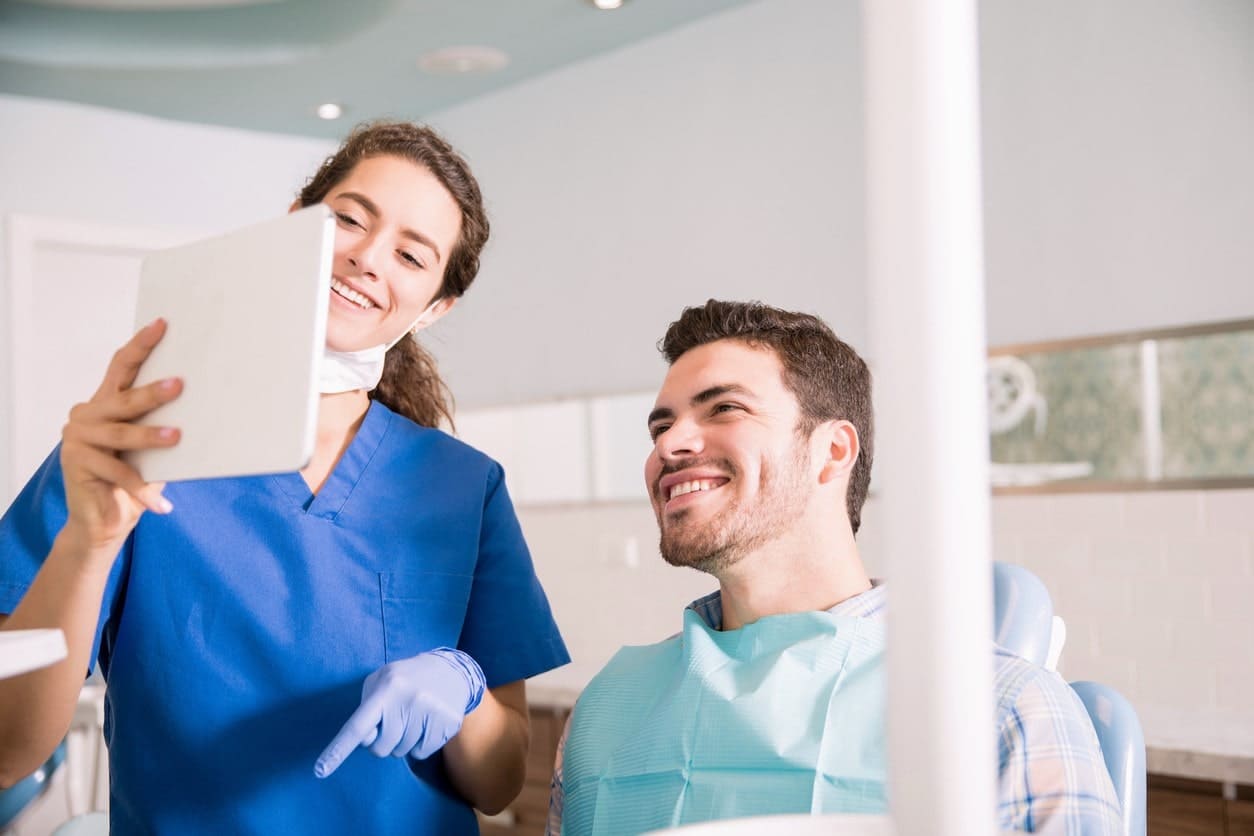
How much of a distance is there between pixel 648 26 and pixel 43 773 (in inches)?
106

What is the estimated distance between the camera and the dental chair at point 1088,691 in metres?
1.25

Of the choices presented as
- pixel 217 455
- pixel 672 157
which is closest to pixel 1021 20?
pixel 672 157

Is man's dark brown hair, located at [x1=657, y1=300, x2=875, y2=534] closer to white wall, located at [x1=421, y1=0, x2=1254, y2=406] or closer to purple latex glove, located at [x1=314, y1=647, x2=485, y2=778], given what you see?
purple latex glove, located at [x1=314, y1=647, x2=485, y2=778]

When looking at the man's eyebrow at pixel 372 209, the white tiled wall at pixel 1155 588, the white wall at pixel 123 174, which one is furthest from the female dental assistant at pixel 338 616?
the white wall at pixel 123 174

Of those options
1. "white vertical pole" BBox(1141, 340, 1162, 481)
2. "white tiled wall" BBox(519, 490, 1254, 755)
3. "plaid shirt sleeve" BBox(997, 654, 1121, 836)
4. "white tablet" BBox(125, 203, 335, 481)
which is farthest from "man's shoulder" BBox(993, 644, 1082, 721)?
"white vertical pole" BBox(1141, 340, 1162, 481)

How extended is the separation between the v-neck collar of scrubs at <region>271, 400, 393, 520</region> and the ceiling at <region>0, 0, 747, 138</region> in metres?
2.34

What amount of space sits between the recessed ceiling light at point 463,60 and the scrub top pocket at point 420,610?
2.89 meters

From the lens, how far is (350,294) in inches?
51.2

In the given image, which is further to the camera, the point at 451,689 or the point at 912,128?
the point at 451,689

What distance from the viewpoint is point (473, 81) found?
433 cm

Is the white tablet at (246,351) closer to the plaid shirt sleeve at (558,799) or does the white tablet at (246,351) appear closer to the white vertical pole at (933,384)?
the white vertical pole at (933,384)

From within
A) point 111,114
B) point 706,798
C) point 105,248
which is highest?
point 111,114

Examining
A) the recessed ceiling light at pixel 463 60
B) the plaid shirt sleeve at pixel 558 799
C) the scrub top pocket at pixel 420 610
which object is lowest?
the plaid shirt sleeve at pixel 558 799

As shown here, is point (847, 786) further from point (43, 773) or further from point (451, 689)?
point (43, 773)
